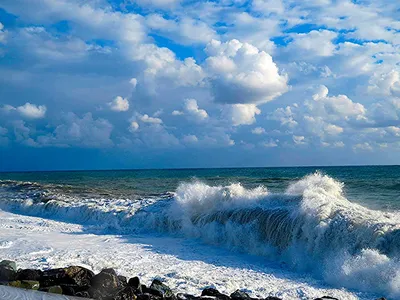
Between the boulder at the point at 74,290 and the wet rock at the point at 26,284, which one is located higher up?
the wet rock at the point at 26,284

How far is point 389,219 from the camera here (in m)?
10.9

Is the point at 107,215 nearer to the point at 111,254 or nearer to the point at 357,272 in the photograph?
the point at 111,254

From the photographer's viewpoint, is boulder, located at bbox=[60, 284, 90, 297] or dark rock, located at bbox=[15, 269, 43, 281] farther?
dark rock, located at bbox=[15, 269, 43, 281]

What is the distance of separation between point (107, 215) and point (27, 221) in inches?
135

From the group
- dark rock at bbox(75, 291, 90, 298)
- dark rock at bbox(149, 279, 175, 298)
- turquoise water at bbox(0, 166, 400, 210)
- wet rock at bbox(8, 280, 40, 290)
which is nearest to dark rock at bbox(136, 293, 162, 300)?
dark rock at bbox(149, 279, 175, 298)

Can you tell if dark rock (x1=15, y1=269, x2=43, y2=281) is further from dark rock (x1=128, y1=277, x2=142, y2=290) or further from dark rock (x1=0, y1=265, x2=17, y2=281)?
dark rock (x1=128, y1=277, x2=142, y2=290)

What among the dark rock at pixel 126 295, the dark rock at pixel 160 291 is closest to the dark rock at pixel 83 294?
the dark rock at pixel 126 295

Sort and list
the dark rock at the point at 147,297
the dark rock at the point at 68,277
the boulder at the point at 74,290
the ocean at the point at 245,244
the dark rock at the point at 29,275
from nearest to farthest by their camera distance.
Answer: the boulder at the point at 74,290, the dark rock at the point at 147,297, the dark rock at the point at 68,277, the dark rock at the point at 29,275, the ocean at the point at 245,244

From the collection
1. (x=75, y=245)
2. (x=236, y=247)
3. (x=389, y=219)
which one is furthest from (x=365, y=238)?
(x=75, y=245)

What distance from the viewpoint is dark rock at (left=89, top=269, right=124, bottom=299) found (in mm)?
6012

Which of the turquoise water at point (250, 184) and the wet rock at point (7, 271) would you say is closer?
the wet rock at point (7, 271)

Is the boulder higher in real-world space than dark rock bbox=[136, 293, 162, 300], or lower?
higher

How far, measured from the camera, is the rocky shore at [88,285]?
5.91 m

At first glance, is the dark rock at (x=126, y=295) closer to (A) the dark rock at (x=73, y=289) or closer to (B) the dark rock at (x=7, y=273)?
→ (A) the dark rock at (x=73, y=289)
